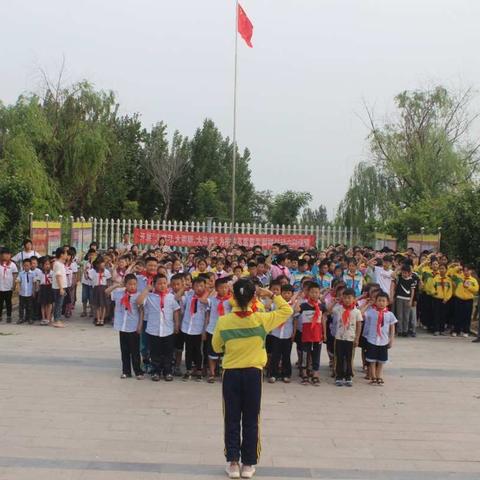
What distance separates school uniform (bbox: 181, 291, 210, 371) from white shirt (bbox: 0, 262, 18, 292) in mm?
5206

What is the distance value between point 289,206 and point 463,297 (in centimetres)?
2153

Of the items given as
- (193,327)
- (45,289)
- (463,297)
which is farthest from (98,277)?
(463,297)

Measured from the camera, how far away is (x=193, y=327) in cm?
798

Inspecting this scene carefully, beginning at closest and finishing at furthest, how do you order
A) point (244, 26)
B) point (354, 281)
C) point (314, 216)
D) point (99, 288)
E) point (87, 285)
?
point (354, 281)
point (99, 288)
point (87, 285)
point (244, 26)
point (314, 216)

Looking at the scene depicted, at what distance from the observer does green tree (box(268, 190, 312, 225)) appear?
3294cm

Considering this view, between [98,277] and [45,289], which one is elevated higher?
[98,277]

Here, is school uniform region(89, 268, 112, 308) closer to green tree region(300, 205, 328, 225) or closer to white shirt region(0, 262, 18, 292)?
white shirt region(0, 262, 18, 292)

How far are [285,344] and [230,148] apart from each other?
93.1 feet

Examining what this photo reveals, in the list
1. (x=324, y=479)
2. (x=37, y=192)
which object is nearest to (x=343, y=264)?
(x=324, y=479)

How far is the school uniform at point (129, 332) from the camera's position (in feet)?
25.6

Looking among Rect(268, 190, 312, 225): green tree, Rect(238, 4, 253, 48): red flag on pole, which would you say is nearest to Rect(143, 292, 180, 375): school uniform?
Rect(238, 4, 253, 48): red flag on pole

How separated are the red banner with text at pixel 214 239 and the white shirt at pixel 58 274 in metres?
9.91

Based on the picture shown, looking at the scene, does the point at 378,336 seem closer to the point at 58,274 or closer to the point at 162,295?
the point at 162,295

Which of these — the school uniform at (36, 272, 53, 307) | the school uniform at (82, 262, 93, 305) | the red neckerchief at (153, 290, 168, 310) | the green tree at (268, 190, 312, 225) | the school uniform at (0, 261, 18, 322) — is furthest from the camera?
the green tree at (268, 190, 312, 225)
